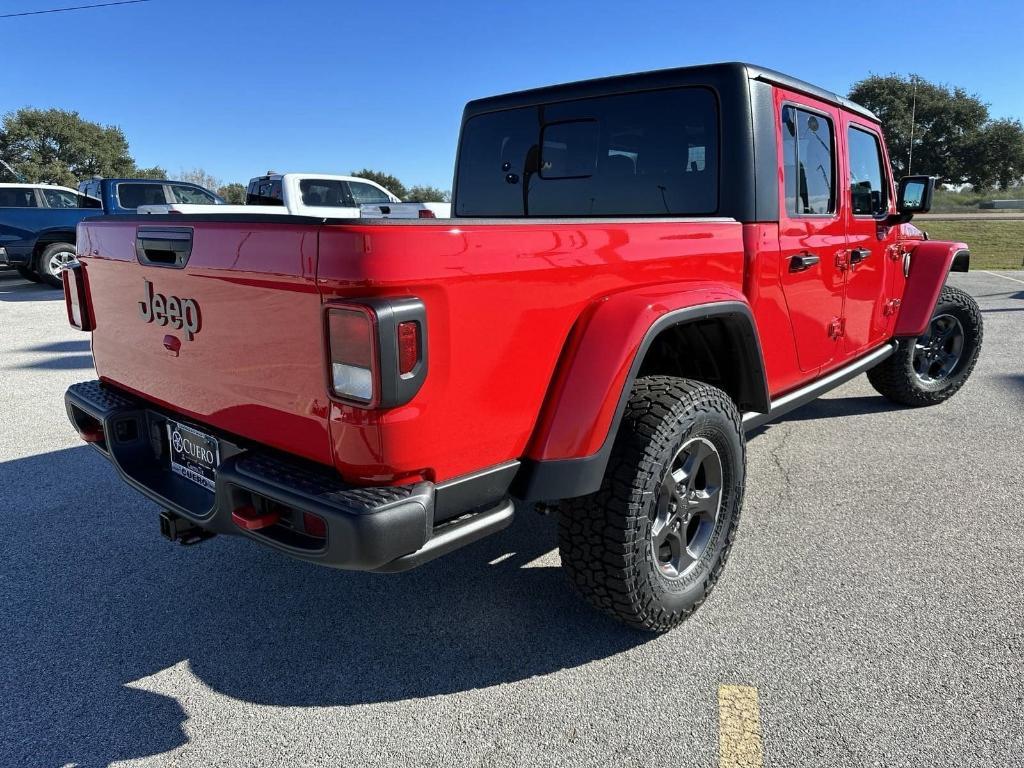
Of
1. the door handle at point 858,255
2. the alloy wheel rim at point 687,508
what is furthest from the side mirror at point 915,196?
the alloy wheel rim at point 687,508

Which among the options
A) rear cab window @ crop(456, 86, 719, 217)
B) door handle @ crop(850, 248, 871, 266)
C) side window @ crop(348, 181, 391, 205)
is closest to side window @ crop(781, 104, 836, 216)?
door handle @ crop(850, 248, 871, 266)

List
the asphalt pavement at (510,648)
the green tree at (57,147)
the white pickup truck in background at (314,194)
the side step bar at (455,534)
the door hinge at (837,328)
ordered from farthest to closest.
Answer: the green tree at (57,147), the white pickup truck in background at (314,194), the door hinge at (837,328), the asphalt pavement at (510,648), the side step bar at (455,534)

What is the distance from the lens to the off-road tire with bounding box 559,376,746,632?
2273 mm

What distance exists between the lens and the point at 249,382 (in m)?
2.04

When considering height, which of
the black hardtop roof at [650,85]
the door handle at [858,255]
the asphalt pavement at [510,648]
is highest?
the black hardtop roof at [650,85]

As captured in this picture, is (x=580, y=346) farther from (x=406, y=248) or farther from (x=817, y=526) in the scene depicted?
(x=817, y=526)

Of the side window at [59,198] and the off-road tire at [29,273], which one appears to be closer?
the off-road tire at [29,273]

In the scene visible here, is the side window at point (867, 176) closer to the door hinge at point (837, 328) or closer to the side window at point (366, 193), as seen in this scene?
the door hinge at point (837, 328)

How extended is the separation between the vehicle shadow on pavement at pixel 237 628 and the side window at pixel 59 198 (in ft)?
37.9

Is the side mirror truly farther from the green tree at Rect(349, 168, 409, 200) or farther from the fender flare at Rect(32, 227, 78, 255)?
the green tree at Rect(349, 168, 409, 200)

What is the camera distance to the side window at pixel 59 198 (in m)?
12.6

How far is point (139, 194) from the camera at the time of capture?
43.1 feet

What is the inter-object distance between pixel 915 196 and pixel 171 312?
165 inches

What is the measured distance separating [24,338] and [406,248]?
321 inches
